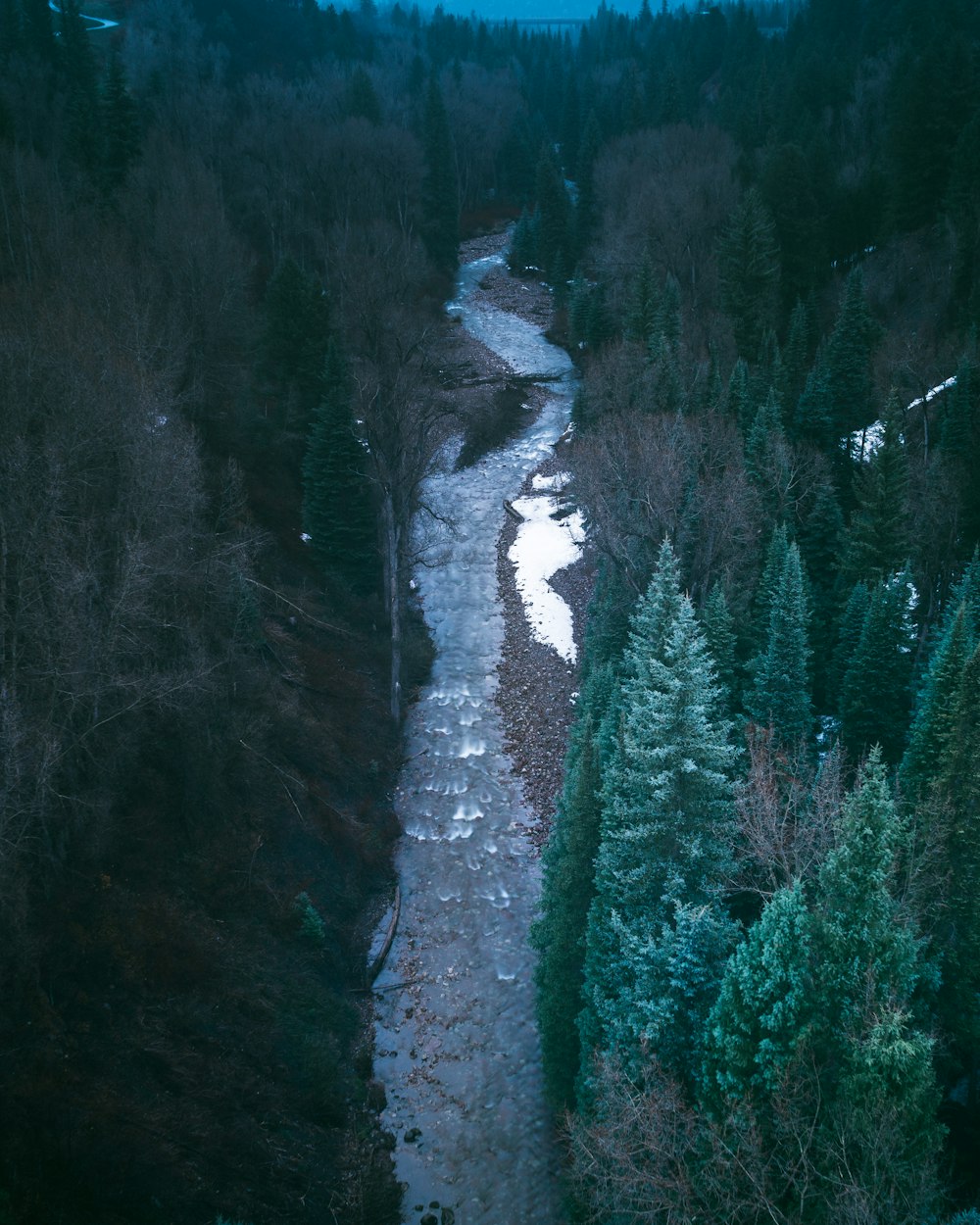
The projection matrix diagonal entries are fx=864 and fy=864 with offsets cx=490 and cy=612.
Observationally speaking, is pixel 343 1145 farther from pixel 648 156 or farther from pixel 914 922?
pixel 648 156

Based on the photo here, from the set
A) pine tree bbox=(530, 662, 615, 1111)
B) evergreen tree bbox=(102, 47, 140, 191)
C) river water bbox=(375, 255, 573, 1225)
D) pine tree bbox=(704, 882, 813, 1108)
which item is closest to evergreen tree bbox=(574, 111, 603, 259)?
evergreen tree bbox=(102, 47, 140, 191)

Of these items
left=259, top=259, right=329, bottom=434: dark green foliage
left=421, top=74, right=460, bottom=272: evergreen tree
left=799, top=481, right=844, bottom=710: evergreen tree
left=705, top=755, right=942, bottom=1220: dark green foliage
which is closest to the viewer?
left=705, top=755, right=942, bottom=1220: dark green foliage

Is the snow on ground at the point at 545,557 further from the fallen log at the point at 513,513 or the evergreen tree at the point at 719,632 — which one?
the evergreen tree at the point at 719,632

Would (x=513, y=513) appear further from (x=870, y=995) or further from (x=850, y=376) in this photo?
(x=870, y=995)

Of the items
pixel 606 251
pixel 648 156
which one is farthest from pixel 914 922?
pixel 648 156

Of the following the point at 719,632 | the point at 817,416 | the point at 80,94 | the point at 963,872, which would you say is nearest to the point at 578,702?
the point at 719,632

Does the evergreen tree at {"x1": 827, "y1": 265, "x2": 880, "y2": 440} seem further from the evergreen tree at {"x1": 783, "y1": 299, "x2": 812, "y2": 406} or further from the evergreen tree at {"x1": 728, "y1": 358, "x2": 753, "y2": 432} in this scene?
the evergreen tree at {"x1": 728, "y1": 358, "x2": 753, "y2": 432}

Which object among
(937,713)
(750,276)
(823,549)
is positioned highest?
(750,276)
